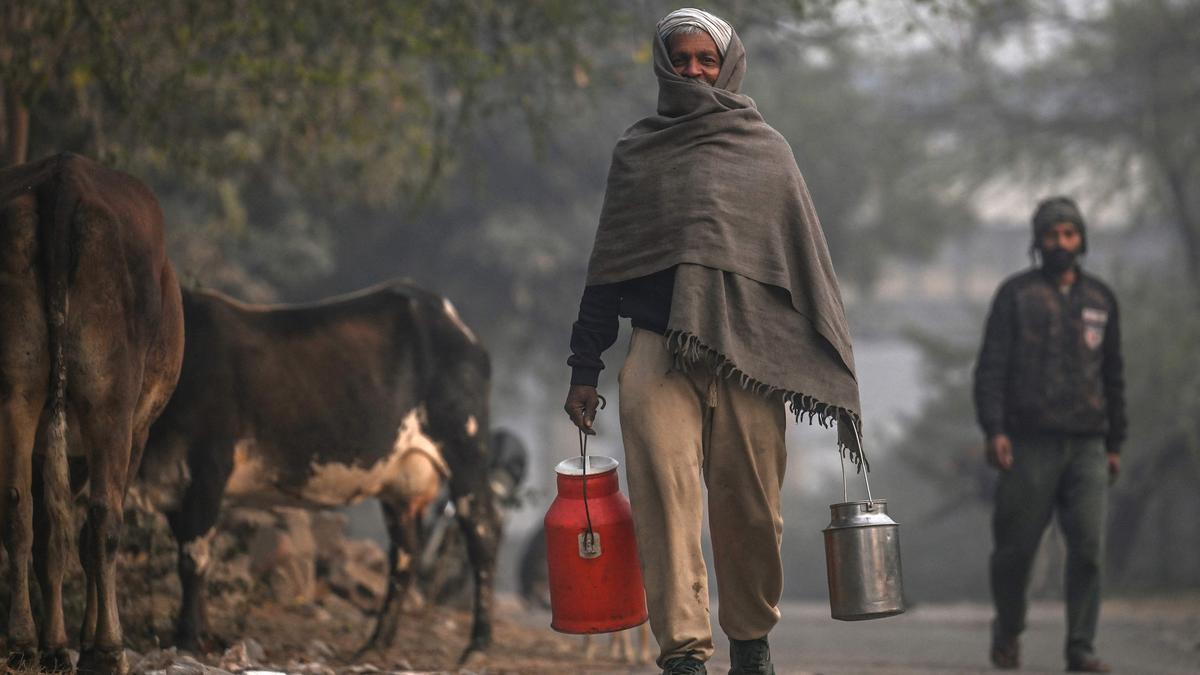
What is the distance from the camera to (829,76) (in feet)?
85.6

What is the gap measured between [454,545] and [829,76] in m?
16.2

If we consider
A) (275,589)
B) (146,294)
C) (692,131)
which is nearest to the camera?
(692,131)

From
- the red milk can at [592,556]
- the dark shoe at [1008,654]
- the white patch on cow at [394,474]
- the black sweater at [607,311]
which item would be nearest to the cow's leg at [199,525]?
the white patch on cow at [394,474]

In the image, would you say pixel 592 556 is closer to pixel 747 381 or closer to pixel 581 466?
pixel 581 466

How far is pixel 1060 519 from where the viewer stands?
873 cm

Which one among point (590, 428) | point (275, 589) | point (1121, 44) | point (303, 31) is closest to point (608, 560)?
point (590, 428)

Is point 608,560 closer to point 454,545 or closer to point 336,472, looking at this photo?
point 336,472

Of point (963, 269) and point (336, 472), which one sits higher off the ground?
point (963, 269)

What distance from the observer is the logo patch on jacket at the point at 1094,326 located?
875 cm

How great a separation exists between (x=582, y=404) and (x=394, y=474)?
11.6 ft

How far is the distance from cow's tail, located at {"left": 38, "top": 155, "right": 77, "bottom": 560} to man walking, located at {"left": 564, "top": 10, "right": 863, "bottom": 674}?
5.94ft

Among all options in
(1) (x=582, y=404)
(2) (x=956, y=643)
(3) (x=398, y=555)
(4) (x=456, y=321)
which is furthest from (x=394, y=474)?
(2) (x=956, y=643)

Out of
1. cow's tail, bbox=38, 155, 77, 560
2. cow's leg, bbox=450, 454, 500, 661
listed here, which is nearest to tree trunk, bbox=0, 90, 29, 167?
cow's leg, bbox=450, 454, 500, 661

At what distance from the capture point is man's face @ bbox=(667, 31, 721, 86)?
5.53 meters
